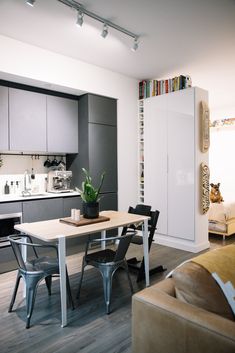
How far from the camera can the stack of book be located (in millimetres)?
4234

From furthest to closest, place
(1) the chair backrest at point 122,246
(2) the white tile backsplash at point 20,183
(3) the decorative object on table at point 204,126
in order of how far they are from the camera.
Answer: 1. (3) the decorative object on table at point 204,126
2. (2) the white tile backsplash at point 20,183
3. (1) the chair backrest at point 122,246

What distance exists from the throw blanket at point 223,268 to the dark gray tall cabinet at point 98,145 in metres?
2.94

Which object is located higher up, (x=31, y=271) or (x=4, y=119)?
(x=4, y=119)

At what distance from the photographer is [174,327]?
118 cm

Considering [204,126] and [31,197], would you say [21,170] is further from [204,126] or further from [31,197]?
[204,126]

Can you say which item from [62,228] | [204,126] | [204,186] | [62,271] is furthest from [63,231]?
[204,126]

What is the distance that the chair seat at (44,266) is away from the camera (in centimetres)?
228

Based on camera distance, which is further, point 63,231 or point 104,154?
point 104,154

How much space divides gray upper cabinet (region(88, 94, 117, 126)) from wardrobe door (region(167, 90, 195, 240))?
0.94 metres

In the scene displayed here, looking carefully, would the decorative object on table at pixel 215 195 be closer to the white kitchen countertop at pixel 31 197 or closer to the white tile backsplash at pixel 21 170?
the white kitchen countertop at pixel 31 197

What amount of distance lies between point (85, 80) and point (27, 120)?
44.1 inches

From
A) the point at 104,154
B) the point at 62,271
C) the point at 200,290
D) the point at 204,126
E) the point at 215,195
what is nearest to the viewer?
the point at 200,290

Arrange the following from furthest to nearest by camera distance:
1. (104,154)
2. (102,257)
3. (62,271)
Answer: (104,154) → (102,257) → (62,271)

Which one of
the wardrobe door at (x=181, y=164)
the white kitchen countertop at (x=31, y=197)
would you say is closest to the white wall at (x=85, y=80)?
the wardrobe door at (x=181, y=164)
